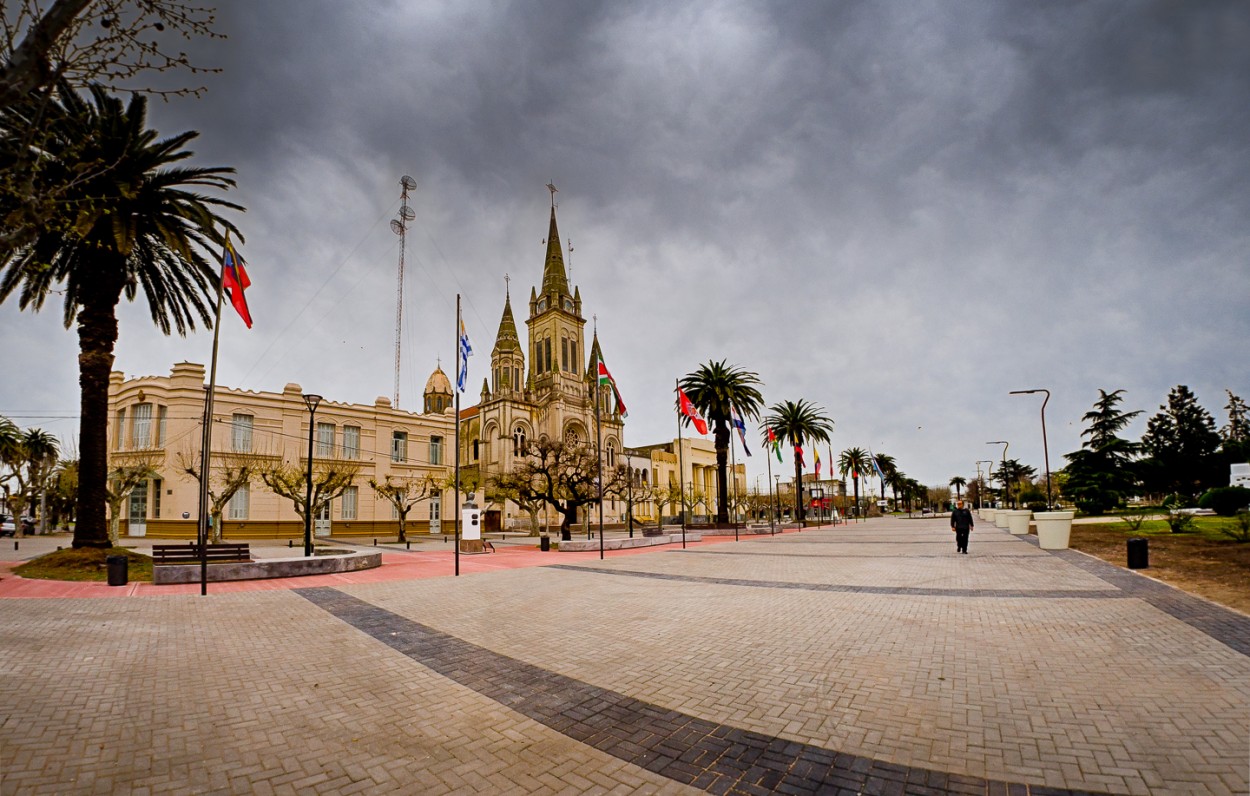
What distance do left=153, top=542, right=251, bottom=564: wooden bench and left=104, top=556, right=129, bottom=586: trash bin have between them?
893 mm

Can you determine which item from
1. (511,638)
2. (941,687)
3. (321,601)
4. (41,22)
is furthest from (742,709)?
(321,601)

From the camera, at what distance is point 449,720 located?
203 inches

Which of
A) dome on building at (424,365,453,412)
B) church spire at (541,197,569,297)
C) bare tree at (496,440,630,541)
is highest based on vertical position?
church spire at (541,197,569,297)

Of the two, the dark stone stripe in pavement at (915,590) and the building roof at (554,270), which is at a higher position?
the building roof at (554,270)

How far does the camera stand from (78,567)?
52.5 feet

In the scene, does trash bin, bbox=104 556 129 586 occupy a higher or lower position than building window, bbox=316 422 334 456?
lower

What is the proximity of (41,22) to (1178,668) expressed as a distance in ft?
37.3

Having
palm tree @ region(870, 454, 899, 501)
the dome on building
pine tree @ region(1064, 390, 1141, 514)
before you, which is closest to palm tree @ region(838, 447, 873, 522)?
palm tree @ region(870, 454, 899, 501)

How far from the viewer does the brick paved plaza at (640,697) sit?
4.04 m

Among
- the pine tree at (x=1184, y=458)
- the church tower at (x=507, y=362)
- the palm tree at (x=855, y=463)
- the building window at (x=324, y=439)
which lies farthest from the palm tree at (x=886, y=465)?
the building window at (x=324, y=439)

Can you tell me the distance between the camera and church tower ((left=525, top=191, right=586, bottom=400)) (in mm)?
76312

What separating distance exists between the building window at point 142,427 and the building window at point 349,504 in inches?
474

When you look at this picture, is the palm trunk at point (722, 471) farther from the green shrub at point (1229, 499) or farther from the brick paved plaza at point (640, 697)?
the brick paved plaza at point (640, 697)

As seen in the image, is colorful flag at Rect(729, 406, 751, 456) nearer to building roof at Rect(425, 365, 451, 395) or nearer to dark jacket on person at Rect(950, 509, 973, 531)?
dark jacket on person at Rect(950, 509, 973, 531)
